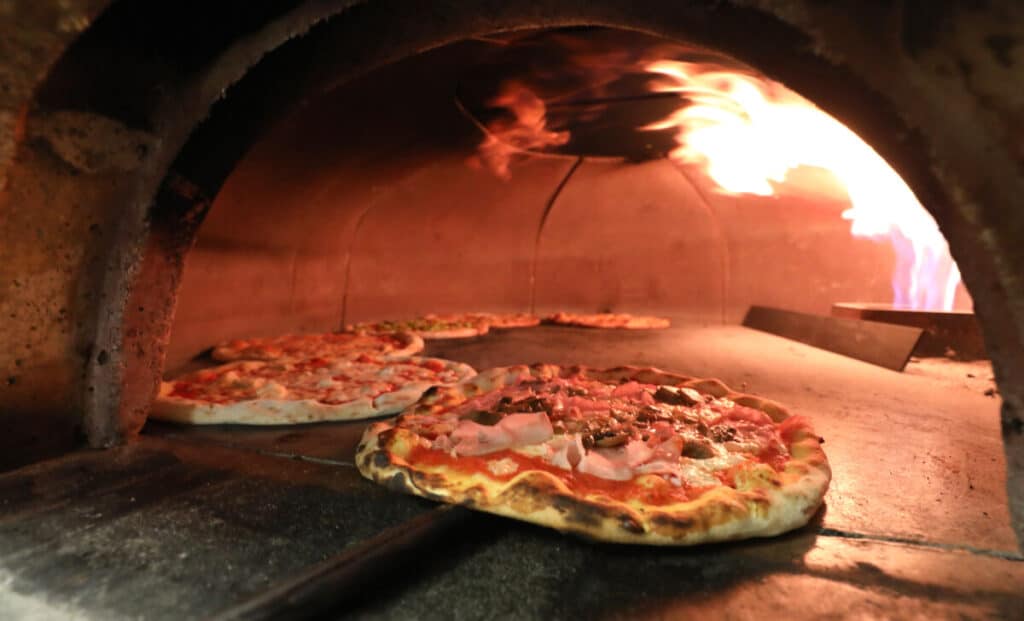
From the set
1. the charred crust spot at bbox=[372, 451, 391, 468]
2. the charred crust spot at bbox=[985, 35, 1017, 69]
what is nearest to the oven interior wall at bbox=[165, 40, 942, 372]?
the charred crust spot at bbox=[372, 451, 391, 468]

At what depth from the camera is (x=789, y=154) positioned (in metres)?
5.28

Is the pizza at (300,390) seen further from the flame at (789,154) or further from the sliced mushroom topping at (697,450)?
the flame at (789,154)

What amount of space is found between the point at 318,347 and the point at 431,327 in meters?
1.64

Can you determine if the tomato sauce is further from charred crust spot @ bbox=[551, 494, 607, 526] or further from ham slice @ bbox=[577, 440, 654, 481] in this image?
charred crust spot @ bbox=[551, 494, 607, 526]

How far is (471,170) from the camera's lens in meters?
5.95

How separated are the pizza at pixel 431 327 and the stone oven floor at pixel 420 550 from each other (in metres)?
3.33

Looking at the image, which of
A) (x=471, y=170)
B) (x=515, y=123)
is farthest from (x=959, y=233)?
(x=471, y=170)

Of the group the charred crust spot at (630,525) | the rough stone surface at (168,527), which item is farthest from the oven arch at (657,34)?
the charred crust spot at (630,525)

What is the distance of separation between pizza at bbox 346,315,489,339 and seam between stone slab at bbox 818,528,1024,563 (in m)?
4.48

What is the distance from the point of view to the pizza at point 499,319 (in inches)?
267

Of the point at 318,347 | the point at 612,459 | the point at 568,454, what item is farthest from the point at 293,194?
the point at 612,459

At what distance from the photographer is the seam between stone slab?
1.51 m

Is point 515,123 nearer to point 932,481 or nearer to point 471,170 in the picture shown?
point 471,170

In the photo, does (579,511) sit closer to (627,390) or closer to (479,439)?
(479,439)
